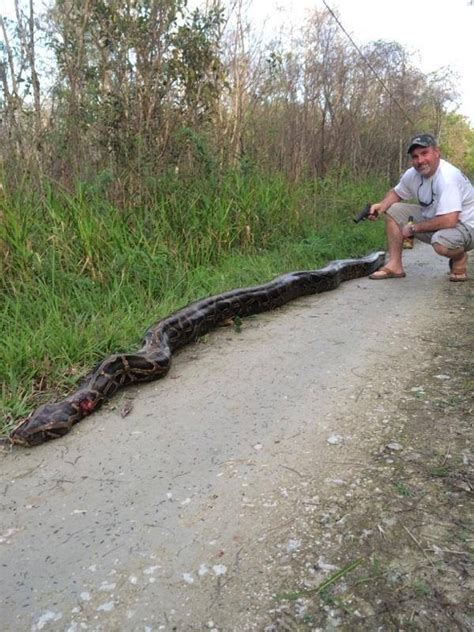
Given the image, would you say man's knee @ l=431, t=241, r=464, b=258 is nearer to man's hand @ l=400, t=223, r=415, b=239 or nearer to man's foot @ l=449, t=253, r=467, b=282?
man's foot @ l=449, t=253, r=467, b=282

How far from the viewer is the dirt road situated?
1548mm

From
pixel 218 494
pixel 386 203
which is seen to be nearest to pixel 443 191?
pixel 386 203

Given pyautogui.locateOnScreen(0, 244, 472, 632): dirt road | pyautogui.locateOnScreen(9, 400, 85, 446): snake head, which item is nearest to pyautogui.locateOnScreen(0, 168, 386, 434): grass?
pyautogui.locateOnScreen(9, 400, 85, 446): snake head

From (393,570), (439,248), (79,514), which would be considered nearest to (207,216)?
(439,248)

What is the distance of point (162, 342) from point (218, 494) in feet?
5.22

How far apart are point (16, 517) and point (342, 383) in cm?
184

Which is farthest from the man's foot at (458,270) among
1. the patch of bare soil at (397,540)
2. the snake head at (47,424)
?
the snake head at (47,424)

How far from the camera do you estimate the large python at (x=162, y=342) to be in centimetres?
263

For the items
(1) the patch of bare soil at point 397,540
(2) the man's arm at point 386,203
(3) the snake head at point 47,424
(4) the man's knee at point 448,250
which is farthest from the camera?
(2) the man's arm at point 386,203

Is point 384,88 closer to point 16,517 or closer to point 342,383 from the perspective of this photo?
point 342,383

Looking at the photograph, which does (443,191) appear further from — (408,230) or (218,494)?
(218,494)

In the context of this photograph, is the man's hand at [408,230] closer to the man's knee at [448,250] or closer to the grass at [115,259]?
the man's knee at [448,250]

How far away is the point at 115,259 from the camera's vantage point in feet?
14.7

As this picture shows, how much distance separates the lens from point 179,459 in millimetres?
2352
